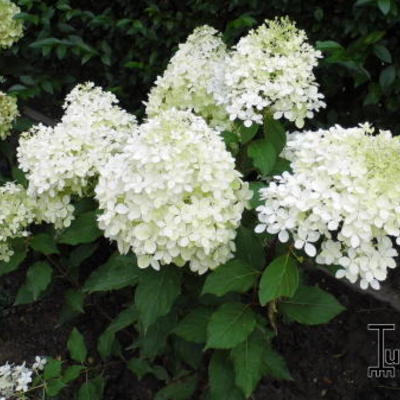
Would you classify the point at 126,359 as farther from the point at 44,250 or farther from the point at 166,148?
the point at 166,148

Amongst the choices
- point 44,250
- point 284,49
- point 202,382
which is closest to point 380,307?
point 202,382

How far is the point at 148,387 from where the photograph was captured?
257 cm

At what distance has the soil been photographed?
243cm

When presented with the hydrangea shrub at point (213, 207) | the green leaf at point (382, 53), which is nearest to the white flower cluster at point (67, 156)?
the hydrangea shrub at point (213, 207)

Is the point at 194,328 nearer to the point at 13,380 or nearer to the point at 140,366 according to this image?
the point at 140,366

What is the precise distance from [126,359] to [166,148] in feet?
5.31

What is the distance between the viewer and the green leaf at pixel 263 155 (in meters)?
1.83

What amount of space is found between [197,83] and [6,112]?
50.9 inches

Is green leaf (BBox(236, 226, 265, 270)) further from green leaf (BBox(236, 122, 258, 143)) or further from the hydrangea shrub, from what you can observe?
green leaf (BBox(236, 122, 258, 143))

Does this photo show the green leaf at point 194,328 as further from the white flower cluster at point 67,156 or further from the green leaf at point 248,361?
the white flower cluster at point 67,156

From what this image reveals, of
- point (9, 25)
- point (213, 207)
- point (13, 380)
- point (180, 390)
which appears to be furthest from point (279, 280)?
point (9, 25)

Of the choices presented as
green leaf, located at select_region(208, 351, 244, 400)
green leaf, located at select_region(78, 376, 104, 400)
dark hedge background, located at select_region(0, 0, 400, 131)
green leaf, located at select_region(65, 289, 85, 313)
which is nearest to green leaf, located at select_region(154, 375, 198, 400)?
green leaf, located at select_region(78, 376, 104, 400)

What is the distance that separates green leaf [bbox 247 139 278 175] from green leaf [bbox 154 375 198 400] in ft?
3.25

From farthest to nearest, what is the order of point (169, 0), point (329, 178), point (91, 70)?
point (91, 70)
point (169, 0)
point (329, 178)
